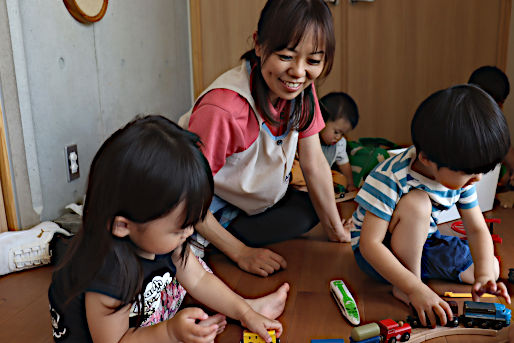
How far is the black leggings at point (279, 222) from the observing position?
4.65 ft

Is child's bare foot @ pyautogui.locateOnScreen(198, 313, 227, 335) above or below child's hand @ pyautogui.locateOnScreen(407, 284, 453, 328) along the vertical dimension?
below

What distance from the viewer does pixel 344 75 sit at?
2.73 m

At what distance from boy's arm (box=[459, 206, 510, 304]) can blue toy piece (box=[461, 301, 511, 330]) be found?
0.03 m

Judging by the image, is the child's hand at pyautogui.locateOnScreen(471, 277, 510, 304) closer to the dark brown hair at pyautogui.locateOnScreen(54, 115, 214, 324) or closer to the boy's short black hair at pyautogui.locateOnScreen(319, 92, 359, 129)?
the dark brown hair at pyautogui.locateOnScreen(54, 115, 214, 324)

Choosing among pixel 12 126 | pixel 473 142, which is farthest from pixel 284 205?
pixel 12 126

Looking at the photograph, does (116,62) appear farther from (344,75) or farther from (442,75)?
(442,75)

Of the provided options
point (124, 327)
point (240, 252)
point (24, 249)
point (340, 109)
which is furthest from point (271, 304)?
point (340, 109)

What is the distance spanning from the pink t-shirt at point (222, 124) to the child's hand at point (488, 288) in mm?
611

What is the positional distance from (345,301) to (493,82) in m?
1.58

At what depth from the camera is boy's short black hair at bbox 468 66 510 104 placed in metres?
2.10

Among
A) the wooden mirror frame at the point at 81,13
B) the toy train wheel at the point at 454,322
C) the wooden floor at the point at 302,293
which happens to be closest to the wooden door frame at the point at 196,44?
the wooden mirror frame at the point at 81,13

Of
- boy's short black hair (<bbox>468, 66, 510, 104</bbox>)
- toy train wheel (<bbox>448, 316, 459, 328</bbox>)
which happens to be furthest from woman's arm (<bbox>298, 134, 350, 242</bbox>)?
boy's short black hair (<bbox>468, 66, 510, 104</bbox>)

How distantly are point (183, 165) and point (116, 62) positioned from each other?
4.00 feet

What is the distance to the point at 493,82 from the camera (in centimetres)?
220
